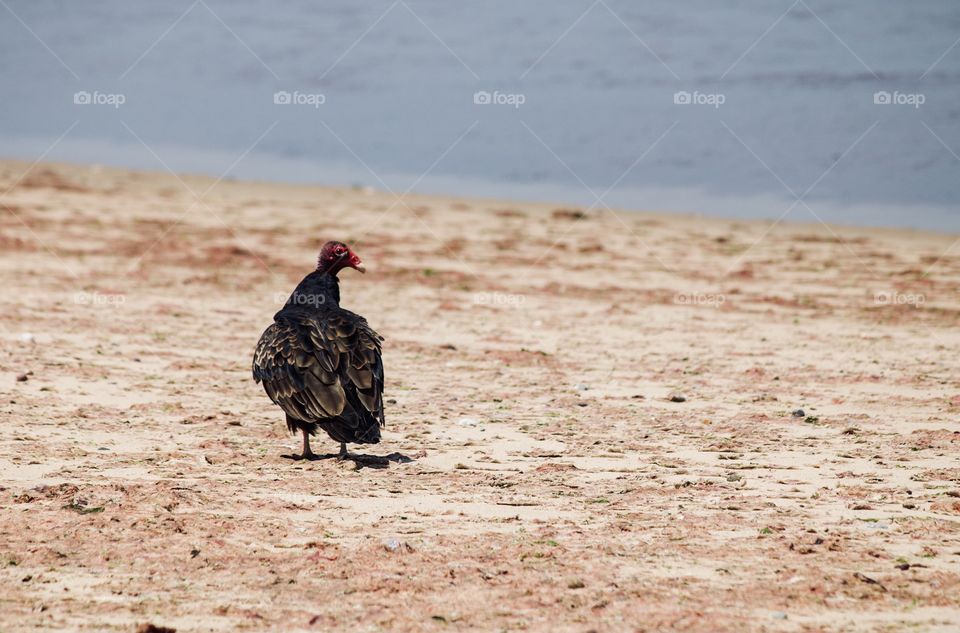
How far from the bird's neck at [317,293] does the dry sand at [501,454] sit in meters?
0.94

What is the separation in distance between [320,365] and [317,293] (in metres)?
1.41

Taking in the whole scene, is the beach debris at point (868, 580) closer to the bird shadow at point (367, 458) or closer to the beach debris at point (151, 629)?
the beach debris at point (151, 629)

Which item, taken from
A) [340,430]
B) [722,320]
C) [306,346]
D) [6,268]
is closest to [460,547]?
[340,430]

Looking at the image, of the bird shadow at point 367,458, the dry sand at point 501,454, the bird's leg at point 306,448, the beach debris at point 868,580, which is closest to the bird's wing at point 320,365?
the bird's leg at point 306,448

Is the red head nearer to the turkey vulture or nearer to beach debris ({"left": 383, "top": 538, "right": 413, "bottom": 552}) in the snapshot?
the turkey vulture

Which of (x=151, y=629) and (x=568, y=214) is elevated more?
(x=568, y=214)

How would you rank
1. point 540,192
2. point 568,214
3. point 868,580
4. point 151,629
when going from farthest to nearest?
point 540,192 < point 568,214 < point 868,580 < point 151,629

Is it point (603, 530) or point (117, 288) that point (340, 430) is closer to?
point (603, 530)

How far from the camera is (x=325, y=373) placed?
8.54 m

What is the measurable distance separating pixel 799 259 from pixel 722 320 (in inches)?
218

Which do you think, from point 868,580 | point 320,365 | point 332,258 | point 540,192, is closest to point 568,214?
point 540,192

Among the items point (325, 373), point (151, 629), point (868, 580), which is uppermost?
point (325, 373)

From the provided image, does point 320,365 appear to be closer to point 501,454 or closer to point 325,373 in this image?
point 325,373

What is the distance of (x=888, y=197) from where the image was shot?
25328mm
